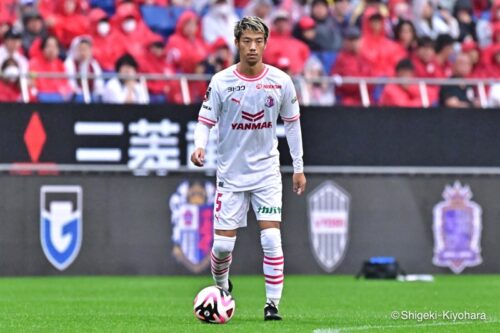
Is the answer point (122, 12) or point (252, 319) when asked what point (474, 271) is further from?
point (252, 319)

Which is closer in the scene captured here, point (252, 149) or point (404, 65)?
point (252, 149)

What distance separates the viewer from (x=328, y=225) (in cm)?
2088

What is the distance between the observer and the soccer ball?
11242 millimetres

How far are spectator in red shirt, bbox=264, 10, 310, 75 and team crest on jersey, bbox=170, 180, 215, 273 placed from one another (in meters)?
3.09

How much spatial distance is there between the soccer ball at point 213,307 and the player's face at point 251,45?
75.1 inches

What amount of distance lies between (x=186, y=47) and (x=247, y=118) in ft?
35.8

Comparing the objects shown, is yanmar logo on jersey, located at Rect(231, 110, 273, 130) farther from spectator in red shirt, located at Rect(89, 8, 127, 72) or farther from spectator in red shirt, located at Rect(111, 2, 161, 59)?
spectator in red shirt, located at Rect(111, 2, 161, 59)

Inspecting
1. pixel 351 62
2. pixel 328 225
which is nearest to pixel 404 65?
pixel 351 62

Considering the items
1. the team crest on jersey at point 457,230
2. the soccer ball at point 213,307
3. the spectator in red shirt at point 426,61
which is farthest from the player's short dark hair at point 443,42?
the soccer ball at point 213,307

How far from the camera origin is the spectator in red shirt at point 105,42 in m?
21.9

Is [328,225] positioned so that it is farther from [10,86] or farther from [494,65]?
[494,65]

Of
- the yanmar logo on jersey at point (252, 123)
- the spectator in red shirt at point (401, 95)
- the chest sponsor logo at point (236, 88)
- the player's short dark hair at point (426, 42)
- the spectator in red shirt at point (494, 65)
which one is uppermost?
the player's short dark hair at point (426, 42)

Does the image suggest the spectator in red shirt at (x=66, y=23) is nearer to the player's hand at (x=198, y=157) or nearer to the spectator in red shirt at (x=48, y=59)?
the spectator in red shirt at (x=48, y=59)

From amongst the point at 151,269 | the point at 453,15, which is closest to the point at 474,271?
the point at 151,269
